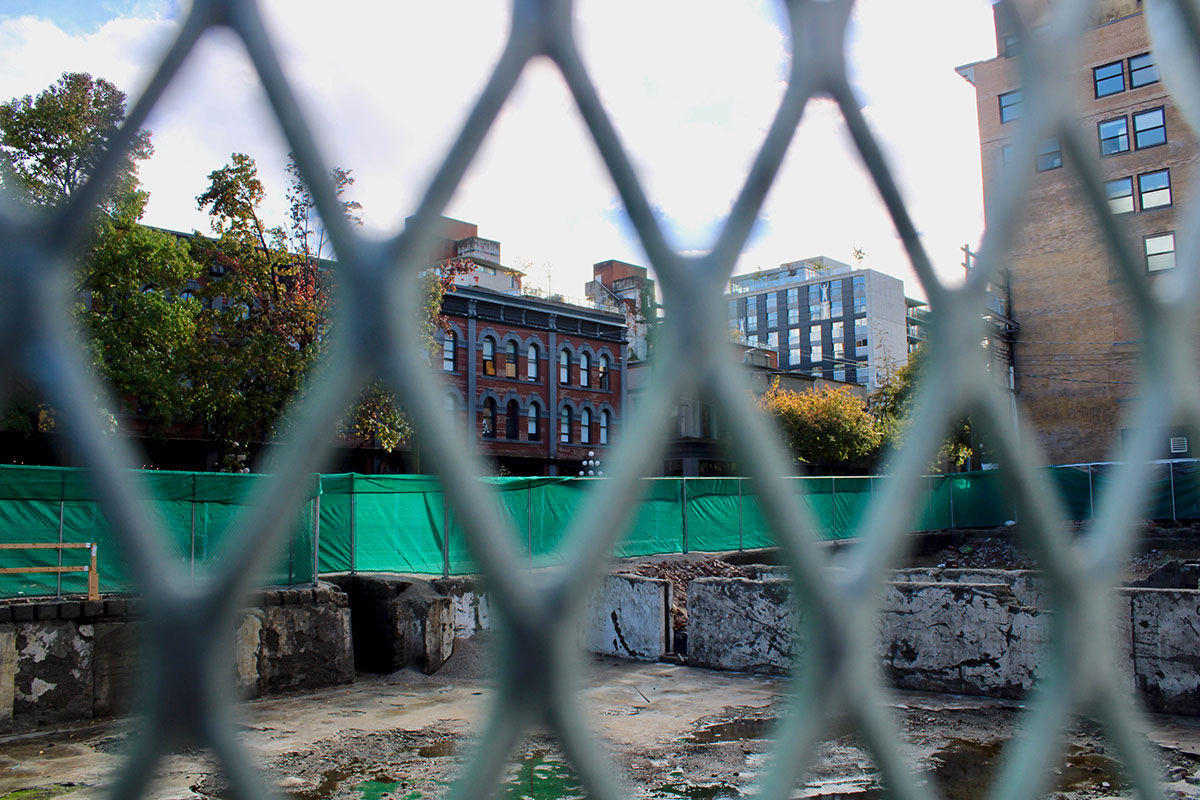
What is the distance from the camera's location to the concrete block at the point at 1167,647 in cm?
691

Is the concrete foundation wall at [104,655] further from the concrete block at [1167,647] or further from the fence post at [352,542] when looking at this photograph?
the concrete block at [1167,647]

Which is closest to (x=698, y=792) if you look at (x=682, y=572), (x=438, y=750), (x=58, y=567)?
(x=438, y=750)

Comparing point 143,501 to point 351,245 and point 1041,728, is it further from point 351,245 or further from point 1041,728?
point 1041,728

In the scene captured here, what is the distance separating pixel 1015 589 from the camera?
364 inches

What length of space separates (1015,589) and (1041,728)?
926cm

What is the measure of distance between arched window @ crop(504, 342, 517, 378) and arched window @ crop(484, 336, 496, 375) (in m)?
0.54

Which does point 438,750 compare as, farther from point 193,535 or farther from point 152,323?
point 152,323

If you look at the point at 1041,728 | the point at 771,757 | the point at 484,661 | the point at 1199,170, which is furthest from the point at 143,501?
the point at 484,661

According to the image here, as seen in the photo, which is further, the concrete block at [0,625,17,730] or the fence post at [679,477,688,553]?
the fence post at [679,477,688,553]

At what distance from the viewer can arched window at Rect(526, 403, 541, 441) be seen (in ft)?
108

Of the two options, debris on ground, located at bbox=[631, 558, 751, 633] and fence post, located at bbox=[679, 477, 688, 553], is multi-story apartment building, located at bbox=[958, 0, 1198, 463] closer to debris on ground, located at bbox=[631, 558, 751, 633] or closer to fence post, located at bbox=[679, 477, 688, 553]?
debris on ground, located at bbox=[631, 558, 751, 633]

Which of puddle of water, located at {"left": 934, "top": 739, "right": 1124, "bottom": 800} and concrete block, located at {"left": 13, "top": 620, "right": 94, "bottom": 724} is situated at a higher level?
concrete block, located at {"left": 13, "top": 620, "right": 94, "bottom": 724}

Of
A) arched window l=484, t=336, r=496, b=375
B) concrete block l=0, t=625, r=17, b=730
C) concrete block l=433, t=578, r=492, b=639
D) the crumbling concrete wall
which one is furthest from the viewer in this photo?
arched window l=484, t=336, r=496, b=375

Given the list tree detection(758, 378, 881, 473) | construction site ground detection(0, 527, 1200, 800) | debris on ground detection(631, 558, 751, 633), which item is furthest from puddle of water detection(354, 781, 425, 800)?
tree detection(758, 378, 881, 473)
